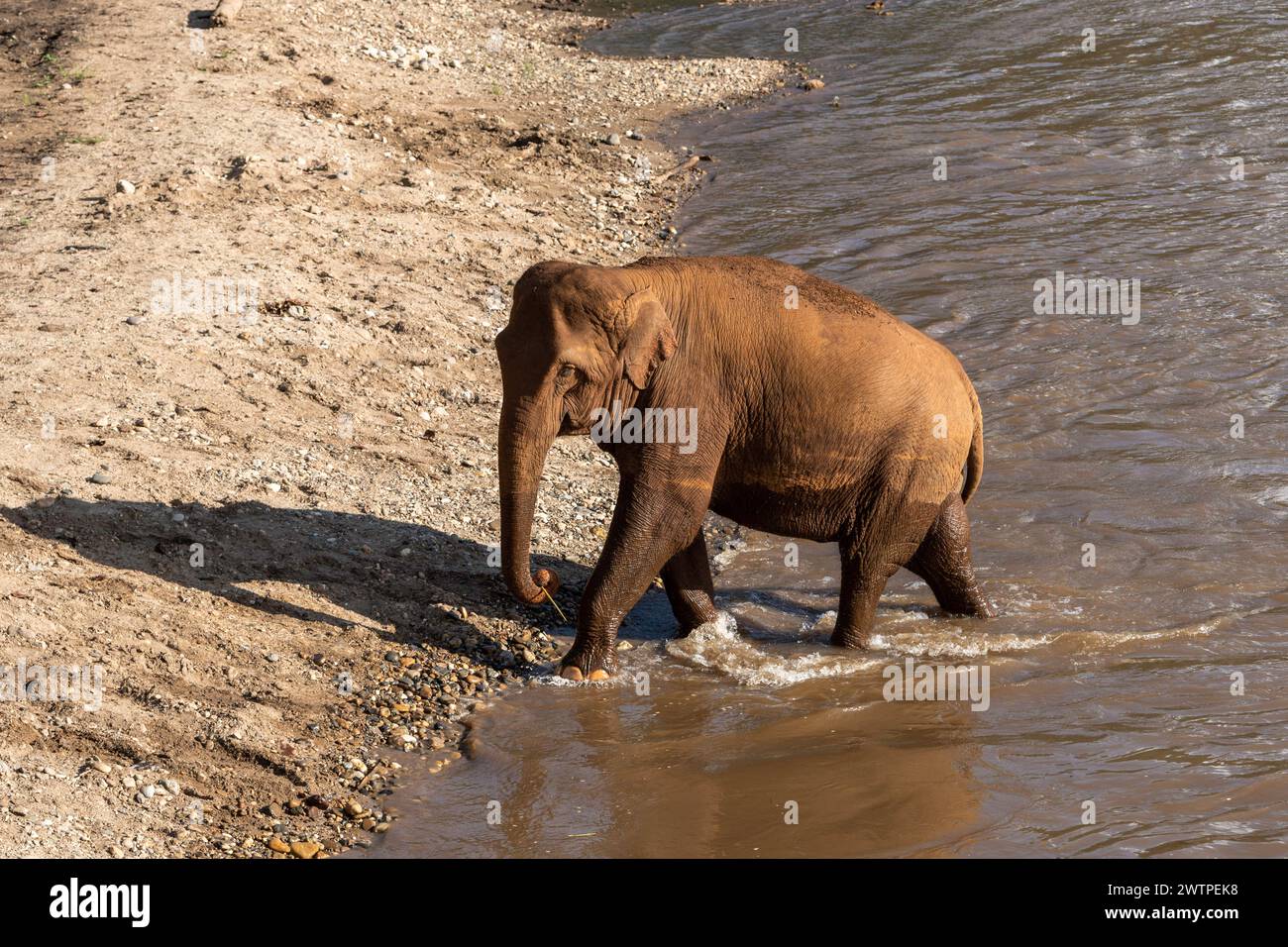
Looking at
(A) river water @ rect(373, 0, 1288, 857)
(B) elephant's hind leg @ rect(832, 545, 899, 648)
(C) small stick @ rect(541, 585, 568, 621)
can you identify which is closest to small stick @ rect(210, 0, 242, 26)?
(A) river water @ rect(373, 0, 1288, 857)

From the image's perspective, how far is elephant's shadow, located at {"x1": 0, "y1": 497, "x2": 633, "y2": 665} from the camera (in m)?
8.62

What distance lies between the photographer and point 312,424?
1052 centimetres

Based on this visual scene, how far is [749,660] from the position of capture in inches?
350

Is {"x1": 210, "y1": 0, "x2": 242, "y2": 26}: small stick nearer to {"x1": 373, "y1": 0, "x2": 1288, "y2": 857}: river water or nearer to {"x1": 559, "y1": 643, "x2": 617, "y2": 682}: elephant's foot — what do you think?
{"x1": 373, "y1": 0, "x2": 1288, "y2": 857}: river water

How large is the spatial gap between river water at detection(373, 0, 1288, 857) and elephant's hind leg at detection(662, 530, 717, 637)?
0.15 m

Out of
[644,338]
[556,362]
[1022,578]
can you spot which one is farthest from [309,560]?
[1022,578]

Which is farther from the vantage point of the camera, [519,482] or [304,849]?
[519,482]

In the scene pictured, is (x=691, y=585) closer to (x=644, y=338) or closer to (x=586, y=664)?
(x=586, y=664)

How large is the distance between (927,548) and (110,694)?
184 inches

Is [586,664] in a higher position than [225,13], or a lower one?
lower

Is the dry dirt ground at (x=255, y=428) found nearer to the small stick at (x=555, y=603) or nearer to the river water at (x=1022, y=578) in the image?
the small stick at (x=555, y=603)

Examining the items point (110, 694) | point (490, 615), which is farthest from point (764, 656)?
point (110, 694)

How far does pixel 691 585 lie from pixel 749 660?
575 mm

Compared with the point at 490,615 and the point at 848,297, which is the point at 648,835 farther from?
the point at 848,297
